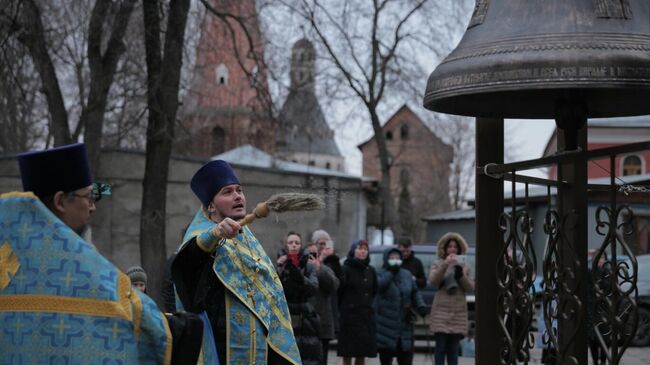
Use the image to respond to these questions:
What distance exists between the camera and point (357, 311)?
10781 millimetres

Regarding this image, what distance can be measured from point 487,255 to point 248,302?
53.3 inches

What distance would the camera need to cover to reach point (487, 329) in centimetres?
507

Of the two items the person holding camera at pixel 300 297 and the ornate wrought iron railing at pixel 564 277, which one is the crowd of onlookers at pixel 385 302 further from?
the ornate wrought iron railing at pixel 564 277

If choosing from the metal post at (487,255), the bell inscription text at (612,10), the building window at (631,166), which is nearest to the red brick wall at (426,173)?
the building window at (631,166)

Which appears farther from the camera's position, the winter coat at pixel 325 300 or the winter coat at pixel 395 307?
the winter coat at pixel 395 307

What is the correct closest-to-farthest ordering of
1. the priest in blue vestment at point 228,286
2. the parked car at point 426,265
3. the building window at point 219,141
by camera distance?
the priest in blue vestment at point 228,286
the parked car at point 426,265
the building window at point 219,141

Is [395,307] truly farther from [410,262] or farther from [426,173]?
[426,173]

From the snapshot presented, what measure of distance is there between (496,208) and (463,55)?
1040 millimetres

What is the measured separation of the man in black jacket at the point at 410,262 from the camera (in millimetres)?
12141

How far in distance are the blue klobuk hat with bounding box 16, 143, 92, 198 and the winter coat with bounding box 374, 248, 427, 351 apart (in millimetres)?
7407

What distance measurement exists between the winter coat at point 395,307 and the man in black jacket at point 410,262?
936 mm

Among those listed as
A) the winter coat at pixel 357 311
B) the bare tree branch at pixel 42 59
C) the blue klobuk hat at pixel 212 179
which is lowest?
the winter coat at pixel 357 311

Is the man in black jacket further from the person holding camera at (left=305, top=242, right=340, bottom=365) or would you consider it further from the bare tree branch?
the bare tree branch

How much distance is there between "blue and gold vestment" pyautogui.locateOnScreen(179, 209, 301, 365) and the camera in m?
5.63
